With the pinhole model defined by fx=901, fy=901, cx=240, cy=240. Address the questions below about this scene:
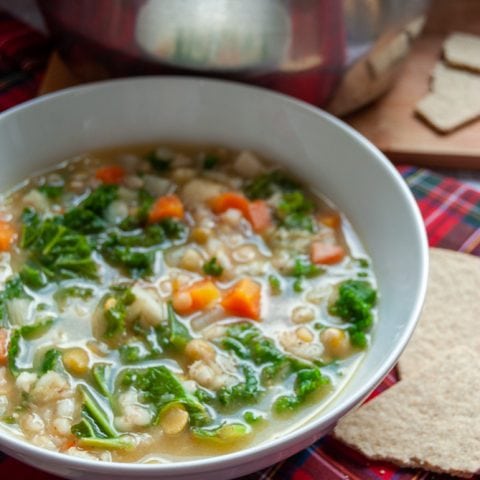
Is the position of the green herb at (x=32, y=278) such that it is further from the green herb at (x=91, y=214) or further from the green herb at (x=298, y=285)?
the green herb at (x=298, y=285)

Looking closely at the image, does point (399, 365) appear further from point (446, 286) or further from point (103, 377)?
point (103, 377)

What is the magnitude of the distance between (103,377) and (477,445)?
1.03 metres


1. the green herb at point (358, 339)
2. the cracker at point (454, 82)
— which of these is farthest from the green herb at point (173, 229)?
the cracker at point (454, 82)

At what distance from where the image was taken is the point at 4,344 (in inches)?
98.2

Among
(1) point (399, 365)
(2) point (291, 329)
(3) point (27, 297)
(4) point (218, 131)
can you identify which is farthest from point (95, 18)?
(1) point (399, 365)

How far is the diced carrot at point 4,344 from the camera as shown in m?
2.47

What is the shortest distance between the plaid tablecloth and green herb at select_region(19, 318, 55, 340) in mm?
338

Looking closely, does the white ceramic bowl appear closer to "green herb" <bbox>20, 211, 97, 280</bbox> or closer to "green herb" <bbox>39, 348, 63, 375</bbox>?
"green herb" <bbox>20, 211, 97, 280</bbox>

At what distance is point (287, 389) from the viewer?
96.5 inches

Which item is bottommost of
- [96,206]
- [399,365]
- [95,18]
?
[399,365]

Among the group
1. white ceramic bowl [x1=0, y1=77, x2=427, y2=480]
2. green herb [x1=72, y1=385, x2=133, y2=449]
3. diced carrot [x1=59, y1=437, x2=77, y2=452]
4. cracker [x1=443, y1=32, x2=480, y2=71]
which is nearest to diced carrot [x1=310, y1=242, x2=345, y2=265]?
white ceramic bowl [x1=0, y1=77, x2=427, y2=480]

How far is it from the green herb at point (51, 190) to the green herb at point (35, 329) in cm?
57

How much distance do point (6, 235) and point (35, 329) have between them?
402mm

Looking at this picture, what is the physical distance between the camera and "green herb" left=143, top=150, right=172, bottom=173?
10.4ft
